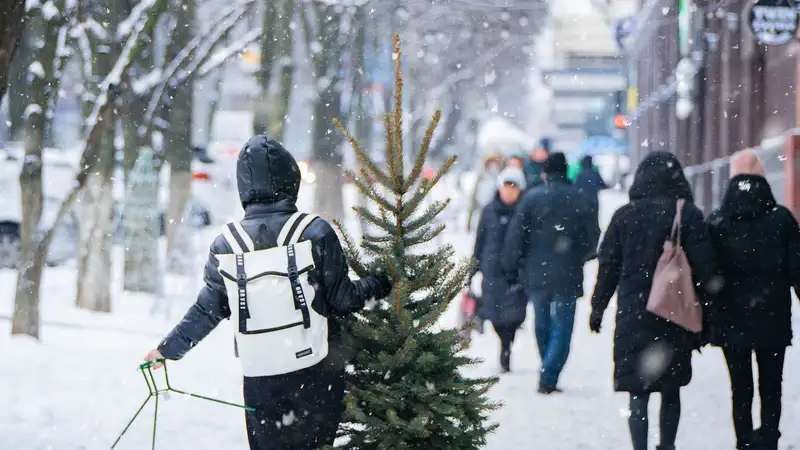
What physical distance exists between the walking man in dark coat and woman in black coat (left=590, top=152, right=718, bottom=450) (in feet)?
8.49

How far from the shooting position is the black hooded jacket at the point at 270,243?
4590 millimetres

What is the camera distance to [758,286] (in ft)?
21.3

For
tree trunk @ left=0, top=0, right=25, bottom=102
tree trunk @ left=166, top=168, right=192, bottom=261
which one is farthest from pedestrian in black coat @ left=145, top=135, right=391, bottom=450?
tree trunk @ left=166, top=168, right=192, bottom=261

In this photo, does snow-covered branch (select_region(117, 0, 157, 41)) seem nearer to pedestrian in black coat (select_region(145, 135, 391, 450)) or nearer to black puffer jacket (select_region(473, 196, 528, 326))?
black puffer jacket (select_region(473, 196, 528, 326))

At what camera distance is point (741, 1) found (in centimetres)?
2070

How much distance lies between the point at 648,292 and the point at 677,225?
1.27 ft

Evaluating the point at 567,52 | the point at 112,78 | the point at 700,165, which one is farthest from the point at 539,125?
the point at 112,78

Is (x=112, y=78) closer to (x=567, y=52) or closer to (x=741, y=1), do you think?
(x=741, y=1)

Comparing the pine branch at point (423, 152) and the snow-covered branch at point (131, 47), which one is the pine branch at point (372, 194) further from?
the snow-covered branch at point (131, 47)

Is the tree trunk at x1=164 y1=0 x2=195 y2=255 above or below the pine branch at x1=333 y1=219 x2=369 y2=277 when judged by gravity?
above

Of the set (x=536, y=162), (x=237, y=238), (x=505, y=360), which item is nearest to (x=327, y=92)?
(x=536, y=162)

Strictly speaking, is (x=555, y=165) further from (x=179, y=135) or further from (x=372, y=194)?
(x=179, y=135)

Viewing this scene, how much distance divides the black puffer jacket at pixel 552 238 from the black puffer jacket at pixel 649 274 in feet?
8.65

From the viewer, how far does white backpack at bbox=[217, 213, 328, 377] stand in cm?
453
